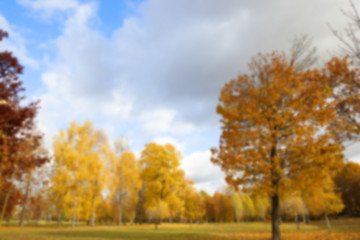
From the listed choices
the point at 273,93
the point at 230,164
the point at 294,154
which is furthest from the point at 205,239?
the point at 273,93

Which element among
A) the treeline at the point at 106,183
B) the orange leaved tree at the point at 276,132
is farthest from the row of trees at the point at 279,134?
the treeline at the point at 106,183

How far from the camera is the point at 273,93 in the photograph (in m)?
12.7

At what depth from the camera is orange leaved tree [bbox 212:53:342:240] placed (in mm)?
11602

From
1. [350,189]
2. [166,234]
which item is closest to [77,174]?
[166,234]

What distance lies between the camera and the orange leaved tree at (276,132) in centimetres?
1160

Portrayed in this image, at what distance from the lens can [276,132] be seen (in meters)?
12.3

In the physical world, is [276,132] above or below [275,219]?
above

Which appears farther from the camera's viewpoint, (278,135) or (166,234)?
(166,234)

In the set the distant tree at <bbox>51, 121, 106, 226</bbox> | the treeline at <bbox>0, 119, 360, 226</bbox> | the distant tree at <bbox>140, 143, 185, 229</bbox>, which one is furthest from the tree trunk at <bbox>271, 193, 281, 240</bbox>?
the distant tree at <bbox>51, 121, 106, 226</bbox>

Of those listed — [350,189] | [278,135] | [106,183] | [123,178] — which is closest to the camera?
[278,135]

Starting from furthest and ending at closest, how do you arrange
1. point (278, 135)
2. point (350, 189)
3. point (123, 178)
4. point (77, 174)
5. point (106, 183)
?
1. point (350, 189)
2. point (123, 178)
3. point (106, 183)
4. point (77, 174)
5. point (278, 135)

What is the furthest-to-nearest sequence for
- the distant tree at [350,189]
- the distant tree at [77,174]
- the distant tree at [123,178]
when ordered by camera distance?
the distant tree at [350,189], the distant tree at [123,178], the distant tree at [77,174]

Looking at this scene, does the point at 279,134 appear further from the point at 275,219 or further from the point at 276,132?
the point at 275,219

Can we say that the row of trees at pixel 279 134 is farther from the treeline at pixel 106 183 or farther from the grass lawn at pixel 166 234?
the treeline at pixel 106 183
